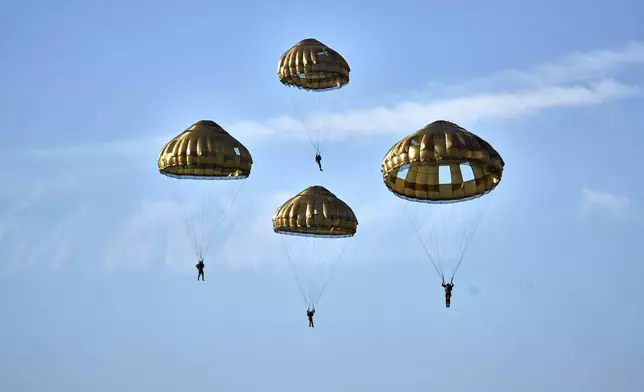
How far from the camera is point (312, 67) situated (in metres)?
72.7

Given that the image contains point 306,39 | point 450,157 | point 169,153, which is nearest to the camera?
point 450,157

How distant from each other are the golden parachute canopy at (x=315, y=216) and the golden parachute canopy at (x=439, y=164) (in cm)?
927

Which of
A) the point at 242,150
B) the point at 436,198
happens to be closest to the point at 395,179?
the point at 436,198

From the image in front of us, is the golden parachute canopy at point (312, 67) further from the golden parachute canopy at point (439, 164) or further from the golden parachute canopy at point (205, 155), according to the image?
the golden parachute canopy at point (439, 164)

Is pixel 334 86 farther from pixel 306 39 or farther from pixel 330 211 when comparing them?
pixel 330 211

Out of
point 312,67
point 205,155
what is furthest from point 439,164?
point 312,67

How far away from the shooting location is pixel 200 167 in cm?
6538

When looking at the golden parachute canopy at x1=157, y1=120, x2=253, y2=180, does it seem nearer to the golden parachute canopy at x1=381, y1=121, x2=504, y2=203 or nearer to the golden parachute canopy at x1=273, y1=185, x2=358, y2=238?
the golden parachute canopy at x1=273, y1=185, x2=358, y2=238

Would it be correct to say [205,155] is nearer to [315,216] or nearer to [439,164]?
[315,216]

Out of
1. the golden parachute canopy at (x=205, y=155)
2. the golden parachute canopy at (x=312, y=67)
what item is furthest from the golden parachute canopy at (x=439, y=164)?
the golden parachute canopy at (x=312, y=67)

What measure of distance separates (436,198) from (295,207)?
1166 centimetres

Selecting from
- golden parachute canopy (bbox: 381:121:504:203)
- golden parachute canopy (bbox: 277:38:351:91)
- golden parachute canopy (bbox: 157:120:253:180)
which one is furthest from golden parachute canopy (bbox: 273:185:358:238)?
golden parachute canopy (bbox: 381:121:504:203)

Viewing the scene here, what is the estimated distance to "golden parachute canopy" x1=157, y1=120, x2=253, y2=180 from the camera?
64.4 meters

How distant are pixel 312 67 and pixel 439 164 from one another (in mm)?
18282
